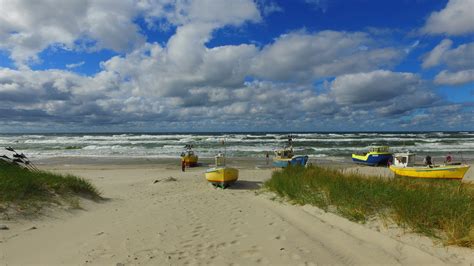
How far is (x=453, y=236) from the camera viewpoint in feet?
18.6

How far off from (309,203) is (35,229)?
7.05m

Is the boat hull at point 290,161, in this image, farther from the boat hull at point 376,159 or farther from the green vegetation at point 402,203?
the green vegetation at point 402,203

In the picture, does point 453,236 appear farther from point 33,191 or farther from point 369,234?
point 33,191

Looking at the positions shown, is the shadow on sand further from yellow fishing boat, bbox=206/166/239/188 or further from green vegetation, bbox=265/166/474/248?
green vegetation, bbox=265/166/474/248

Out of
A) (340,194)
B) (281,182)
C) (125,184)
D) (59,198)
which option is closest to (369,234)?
(340,194)

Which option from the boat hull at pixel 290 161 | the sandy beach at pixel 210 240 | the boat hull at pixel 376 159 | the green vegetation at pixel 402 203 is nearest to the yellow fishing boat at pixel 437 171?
the boat hull at pixel 290 161

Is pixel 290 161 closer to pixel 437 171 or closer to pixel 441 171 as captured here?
pixel 437 171

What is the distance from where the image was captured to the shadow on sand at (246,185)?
1698 cm

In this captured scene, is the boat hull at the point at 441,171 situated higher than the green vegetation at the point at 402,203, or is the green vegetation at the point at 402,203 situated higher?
the green vegetation at the point at 402,203

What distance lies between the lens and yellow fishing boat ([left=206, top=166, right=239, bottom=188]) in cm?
1666

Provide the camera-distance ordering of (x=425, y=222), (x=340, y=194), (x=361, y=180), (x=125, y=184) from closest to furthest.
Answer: (x=425, y=222)
(x=340, y=194)
(x=361, y=180)
(x=125, y=184)

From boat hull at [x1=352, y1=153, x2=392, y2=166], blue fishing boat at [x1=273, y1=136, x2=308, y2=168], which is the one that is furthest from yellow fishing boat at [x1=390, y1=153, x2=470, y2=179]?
boat hull at [x1=352, y1=153, x2=392, y2=166]

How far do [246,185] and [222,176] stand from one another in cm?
188

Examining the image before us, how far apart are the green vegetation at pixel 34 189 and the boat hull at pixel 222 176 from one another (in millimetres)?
6643
